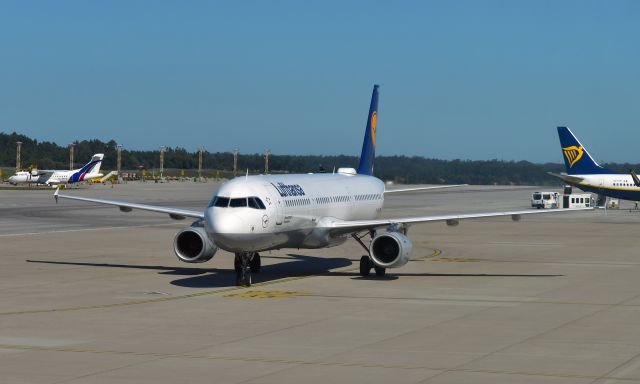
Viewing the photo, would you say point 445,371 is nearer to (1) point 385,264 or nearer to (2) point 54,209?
(1) point 385,264

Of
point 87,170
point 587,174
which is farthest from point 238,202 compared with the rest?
point 87,170

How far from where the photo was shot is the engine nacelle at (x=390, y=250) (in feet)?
125

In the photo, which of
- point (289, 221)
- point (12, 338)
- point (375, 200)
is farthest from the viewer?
point (375, 200)

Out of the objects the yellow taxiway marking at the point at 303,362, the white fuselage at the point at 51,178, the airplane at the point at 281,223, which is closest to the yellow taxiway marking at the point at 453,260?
the airplane at the point at 281,223

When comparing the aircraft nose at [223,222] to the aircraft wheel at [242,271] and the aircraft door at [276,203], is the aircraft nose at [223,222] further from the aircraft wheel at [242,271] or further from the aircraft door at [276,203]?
the aircraft wheel at [242,271]

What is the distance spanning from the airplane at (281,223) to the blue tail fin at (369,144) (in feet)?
22.3

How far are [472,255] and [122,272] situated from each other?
706 inches

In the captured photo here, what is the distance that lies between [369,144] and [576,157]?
170ft

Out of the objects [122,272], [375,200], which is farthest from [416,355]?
[375,200]

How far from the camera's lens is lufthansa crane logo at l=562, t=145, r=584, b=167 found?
99688 mm

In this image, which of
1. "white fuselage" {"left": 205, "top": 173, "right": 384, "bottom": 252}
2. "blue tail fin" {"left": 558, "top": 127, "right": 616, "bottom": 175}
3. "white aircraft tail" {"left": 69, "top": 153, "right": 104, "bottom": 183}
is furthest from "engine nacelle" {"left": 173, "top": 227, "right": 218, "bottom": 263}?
"white aircraft tail" {"left": 69, "top": 153, "right": 104, "bottom": 183}

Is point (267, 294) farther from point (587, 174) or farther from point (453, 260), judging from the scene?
point (587, 174)

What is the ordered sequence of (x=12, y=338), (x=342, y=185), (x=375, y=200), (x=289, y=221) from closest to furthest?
1. (x=12, y=338)
2. (x=289, y=221)
3. (x=342, y=185)
4. (x=375, y=200)

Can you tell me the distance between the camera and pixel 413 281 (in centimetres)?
3872
